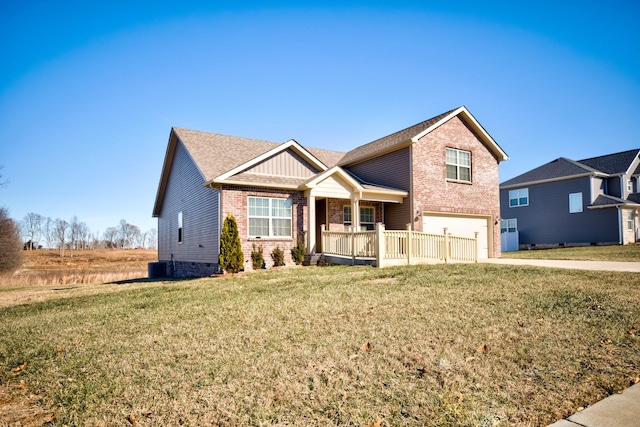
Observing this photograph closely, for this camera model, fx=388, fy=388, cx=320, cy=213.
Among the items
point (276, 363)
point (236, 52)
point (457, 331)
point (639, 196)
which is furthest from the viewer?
point (639, 196)

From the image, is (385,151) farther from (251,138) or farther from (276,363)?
(276,363)

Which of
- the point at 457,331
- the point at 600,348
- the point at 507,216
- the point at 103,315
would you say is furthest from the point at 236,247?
the point at 507,216

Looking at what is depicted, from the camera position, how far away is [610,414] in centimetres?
332

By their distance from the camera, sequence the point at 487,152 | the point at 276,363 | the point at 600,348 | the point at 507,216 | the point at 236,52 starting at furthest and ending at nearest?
the point at 507,216, the point at 487,152, the point at 236,52, the point at 600,348, the point at 276,363

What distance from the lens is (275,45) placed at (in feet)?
50.1

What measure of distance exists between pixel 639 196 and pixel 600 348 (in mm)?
34115

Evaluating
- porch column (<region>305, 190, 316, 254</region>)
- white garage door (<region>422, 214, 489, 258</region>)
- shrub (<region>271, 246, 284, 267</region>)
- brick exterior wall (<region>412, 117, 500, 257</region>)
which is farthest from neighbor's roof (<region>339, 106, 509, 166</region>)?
shrub (<region>271, 246, 284, 267</region>)

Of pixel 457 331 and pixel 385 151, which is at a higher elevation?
pixel 385 151

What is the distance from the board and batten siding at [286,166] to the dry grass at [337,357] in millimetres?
9157

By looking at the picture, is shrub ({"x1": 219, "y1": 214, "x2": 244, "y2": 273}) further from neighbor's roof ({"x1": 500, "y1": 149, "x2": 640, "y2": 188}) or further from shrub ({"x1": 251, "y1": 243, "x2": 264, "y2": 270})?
neighbor's roof ({"x1": 500, "y1": 149, "x2": 640, "y2": 188})

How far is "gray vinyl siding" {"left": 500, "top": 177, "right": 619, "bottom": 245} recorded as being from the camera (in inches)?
1137

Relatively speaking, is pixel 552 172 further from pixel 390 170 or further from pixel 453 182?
pixel 390 170

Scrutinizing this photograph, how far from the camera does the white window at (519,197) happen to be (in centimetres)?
3347

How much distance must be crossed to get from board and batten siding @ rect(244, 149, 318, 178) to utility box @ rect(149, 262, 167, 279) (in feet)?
31.5
